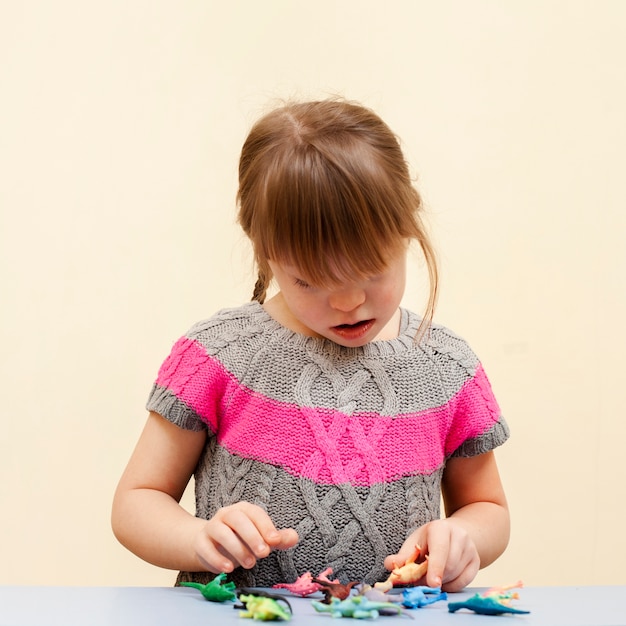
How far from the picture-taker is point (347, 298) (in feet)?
2.43

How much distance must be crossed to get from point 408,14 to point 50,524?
99cm

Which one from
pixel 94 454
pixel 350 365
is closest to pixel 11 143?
pixel 94 454

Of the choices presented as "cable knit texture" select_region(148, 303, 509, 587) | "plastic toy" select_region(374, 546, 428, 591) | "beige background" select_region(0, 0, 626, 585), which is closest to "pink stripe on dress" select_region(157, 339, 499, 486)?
"cable knit texture" select_region(148, 303, 509, 587)

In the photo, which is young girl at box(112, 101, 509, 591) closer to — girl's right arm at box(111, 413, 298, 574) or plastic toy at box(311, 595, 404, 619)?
girl's right arm at box(111, 413, 298, 574)

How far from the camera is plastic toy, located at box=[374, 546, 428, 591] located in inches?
25.3

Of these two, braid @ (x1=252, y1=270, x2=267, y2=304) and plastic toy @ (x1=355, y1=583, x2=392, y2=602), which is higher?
braid @ (x1=252, y1=270, x2=267, y2=304)

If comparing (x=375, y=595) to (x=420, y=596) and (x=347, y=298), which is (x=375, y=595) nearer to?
(x=420, y=596)

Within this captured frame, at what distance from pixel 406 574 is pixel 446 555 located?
0.11 feet

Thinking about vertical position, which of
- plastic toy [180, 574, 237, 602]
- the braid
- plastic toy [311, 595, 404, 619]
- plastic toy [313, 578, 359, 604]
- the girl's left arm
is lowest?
the girl's left arm

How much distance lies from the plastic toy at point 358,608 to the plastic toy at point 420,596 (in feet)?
0.12

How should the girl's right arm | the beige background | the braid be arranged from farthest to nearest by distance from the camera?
the beige background
the braid
the girl's right arm

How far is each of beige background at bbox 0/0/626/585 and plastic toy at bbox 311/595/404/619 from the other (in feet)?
2.82

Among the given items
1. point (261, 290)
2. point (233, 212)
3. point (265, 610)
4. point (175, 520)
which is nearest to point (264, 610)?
point (265, 610)

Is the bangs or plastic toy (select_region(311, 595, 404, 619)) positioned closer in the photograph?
plastic toy (select_region(311, 595, 404, 619))
